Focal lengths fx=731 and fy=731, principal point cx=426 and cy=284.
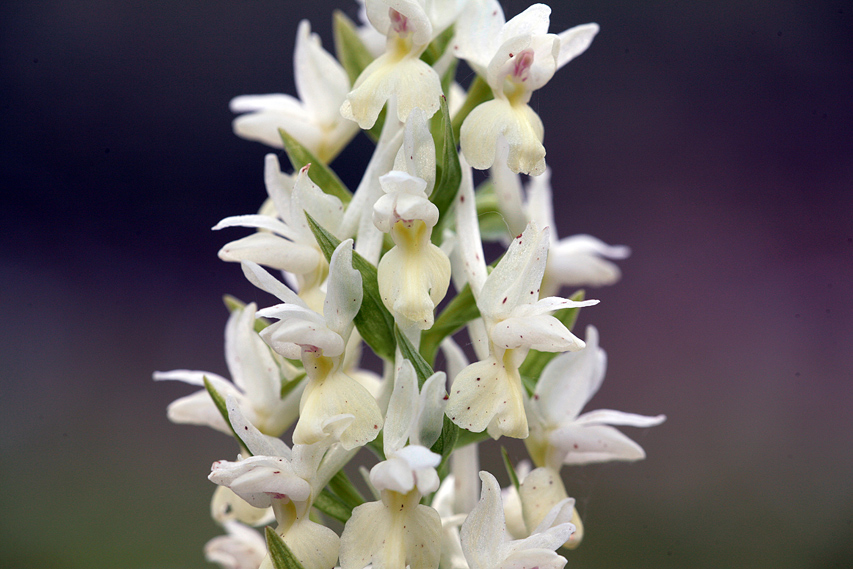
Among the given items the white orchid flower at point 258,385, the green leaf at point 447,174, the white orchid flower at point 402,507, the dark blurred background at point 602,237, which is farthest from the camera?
the dark blurred background at point 602,237

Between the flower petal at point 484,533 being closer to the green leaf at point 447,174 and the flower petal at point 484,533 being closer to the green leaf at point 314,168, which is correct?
the green leaf at point 447,174

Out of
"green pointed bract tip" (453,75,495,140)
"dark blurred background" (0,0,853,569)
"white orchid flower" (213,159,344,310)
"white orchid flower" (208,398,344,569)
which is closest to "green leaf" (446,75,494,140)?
"green pointed bract tip" (453,75,495,140)

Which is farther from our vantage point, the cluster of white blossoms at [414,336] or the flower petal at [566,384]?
the flower petal at [566,384]

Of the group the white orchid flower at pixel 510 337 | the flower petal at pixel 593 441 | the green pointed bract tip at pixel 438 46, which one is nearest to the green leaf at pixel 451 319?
the white orchid flower at pixel 510 337

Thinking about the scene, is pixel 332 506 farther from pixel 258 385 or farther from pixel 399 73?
pixel 399 73

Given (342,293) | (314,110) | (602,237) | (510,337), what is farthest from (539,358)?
(602,237)

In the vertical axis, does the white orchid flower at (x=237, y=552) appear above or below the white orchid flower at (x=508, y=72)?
below

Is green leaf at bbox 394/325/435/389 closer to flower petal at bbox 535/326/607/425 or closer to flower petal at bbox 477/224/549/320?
flower petal at bbox 477/224/549/320
